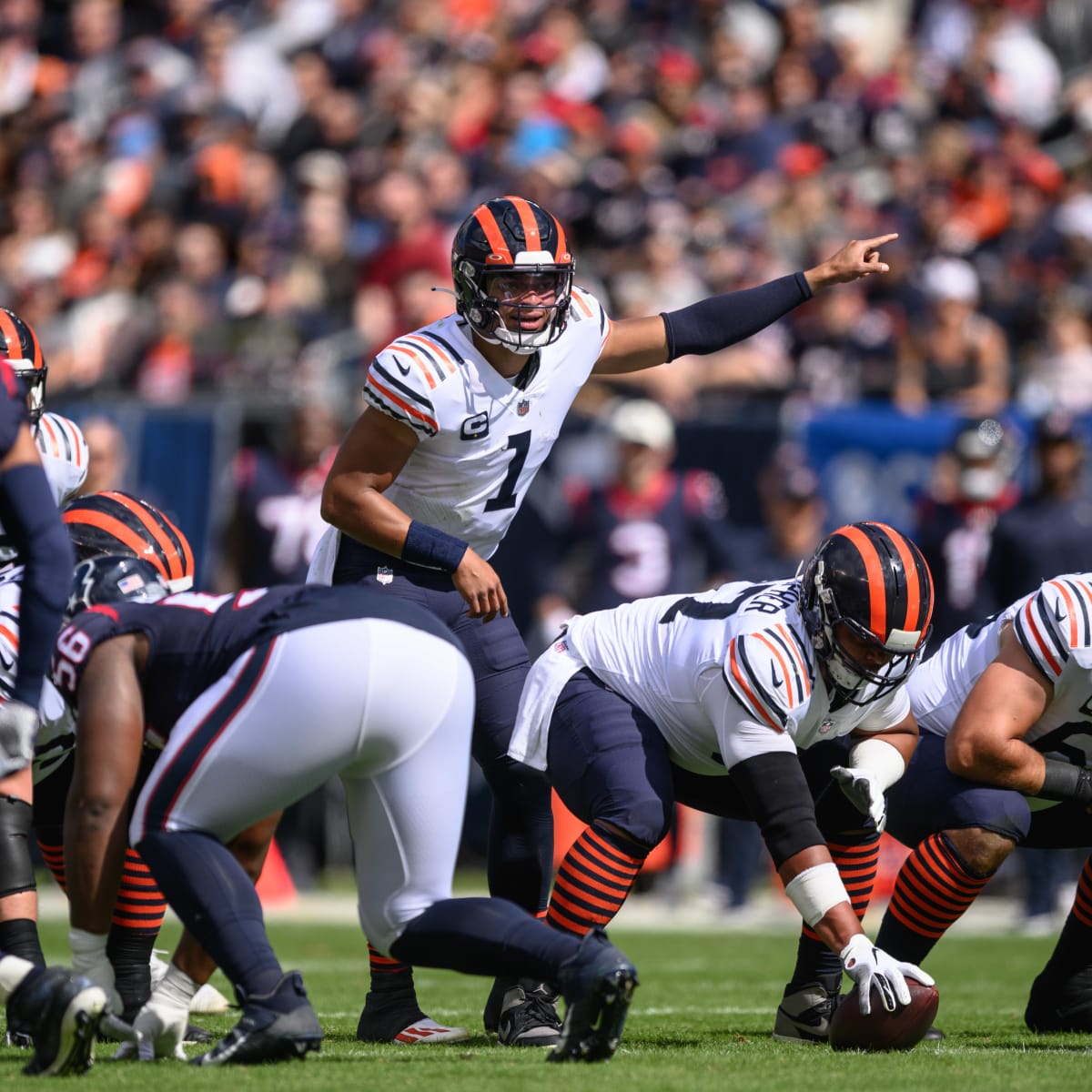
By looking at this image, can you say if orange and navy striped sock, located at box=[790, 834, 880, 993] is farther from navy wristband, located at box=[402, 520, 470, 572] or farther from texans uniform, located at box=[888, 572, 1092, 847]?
navy wristband, located at box=[402, 520, 470, 572]

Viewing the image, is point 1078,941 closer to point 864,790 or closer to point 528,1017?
point 864,790

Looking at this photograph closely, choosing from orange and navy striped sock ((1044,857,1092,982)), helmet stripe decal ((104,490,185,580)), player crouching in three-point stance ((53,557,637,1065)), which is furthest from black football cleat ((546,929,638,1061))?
orange and navy striped sock ((1044,857,1092,982))

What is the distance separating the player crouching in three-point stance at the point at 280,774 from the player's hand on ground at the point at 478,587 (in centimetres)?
74

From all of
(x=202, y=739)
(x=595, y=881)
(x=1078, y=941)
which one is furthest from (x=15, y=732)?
(x=1078, y=941)

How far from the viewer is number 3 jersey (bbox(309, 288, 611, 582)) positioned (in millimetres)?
5320

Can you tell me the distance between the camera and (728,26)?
1486 centimetres

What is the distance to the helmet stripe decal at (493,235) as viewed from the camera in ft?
17.9

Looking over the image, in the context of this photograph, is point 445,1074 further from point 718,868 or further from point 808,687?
point 718,868

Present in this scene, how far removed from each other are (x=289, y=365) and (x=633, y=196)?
2.83 meters

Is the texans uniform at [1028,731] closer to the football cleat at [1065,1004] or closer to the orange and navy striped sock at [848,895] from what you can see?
the orange and navy striped sock at [848,895]

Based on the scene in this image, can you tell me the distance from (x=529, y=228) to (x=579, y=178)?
324 inches

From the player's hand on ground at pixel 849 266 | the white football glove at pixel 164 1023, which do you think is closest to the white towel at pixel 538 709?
the white football glove at pixel 164 1023

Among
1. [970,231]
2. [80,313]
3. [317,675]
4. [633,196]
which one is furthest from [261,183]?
[317,675]

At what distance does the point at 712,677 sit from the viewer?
5043 millimetres
